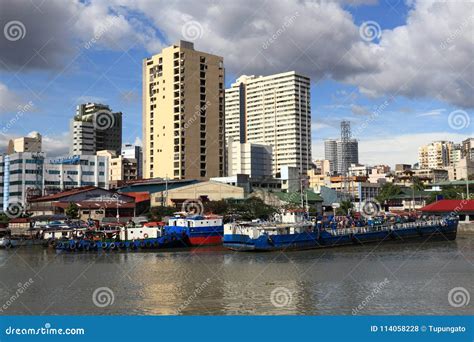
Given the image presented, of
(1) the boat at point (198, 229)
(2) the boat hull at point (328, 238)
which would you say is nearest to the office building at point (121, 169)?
(1) the boat at point (198, 229)

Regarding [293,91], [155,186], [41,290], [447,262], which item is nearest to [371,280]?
[447,262]

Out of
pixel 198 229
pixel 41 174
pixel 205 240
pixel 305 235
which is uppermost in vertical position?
pixel 41 174

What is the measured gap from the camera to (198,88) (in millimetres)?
87938

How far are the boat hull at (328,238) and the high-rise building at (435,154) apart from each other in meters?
145

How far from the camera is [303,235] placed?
4125 centimetres

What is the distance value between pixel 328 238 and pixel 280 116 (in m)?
116

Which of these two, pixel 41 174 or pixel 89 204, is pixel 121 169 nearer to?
pixel 41 174

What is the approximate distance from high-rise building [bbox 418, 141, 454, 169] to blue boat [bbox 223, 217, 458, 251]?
5834 inches

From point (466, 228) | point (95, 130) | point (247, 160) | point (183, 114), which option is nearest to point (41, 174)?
point (183, 114)

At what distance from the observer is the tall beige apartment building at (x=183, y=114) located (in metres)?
86.4

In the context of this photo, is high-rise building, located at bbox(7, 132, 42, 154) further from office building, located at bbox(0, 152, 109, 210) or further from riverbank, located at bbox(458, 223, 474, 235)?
riverbank, located at bbox(458, 223, 474, 235)

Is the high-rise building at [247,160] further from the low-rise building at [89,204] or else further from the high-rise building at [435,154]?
the high-rise building at [435,154]

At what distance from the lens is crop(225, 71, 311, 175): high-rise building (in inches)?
6063

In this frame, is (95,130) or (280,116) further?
(280,116)
